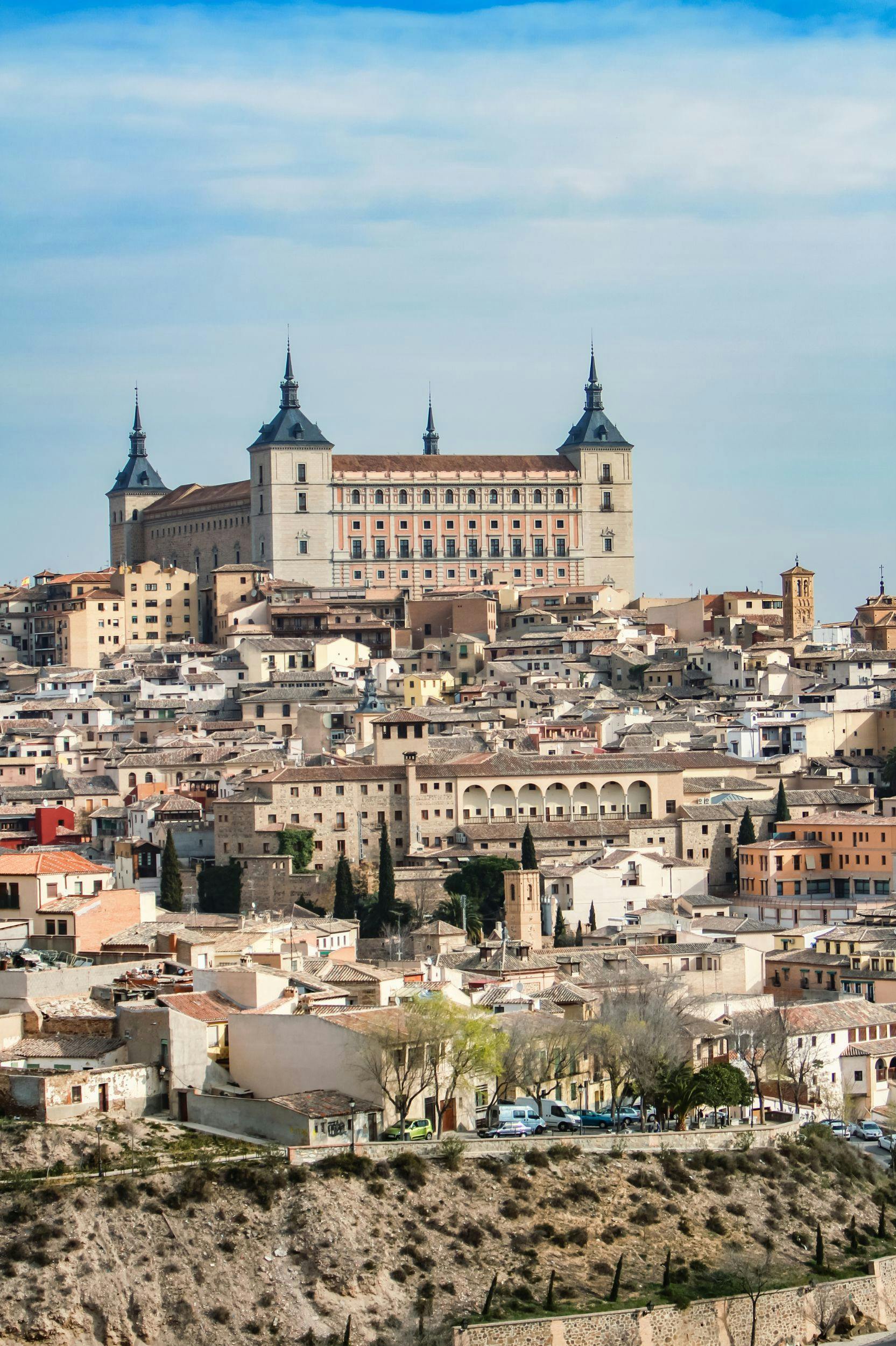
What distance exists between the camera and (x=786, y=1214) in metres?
37.7

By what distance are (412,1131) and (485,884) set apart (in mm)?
25139

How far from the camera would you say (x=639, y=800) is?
67.7m

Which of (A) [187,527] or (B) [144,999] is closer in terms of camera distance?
(B) [144,999]

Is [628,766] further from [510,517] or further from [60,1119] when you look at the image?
[510,517]

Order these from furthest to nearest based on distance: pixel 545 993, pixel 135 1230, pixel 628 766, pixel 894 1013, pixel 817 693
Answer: pixel 817 693 < pixel 628 766 < pixel 894 1013 < pixel 545 993 < pixel 135 1230

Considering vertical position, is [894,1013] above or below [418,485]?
below

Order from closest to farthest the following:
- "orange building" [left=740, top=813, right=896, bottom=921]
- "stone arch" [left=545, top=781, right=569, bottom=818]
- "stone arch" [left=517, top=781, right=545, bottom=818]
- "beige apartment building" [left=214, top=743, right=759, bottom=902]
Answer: "orange building" [left=740, top=813, right=896, bottom=921]
"beige apartment building" [left=214, top=743, right=759, bottom=902]
"stone arch" [left=517, top=781, right=545, bottom=818]
"stone arch" [left=545, top=781, right=569, bottom=818]

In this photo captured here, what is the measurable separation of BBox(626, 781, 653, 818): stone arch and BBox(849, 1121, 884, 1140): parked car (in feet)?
76.3

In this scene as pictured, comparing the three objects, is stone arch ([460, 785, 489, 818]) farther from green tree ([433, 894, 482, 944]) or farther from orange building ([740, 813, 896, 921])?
orange building ([740, 813, 896, 921])

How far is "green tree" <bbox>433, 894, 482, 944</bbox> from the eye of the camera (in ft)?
190

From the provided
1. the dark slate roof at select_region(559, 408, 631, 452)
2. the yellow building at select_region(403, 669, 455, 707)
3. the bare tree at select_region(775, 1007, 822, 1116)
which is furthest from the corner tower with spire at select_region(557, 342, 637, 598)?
the bare tree at select_region(775, 1007, 822, 1116)

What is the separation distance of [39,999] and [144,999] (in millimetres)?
1660

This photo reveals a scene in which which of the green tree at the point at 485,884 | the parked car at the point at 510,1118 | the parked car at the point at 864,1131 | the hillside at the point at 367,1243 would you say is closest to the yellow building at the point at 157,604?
the green tree at the point at 485,884

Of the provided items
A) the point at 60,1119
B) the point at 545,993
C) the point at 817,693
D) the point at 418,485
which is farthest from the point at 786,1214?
the point at 418,485
